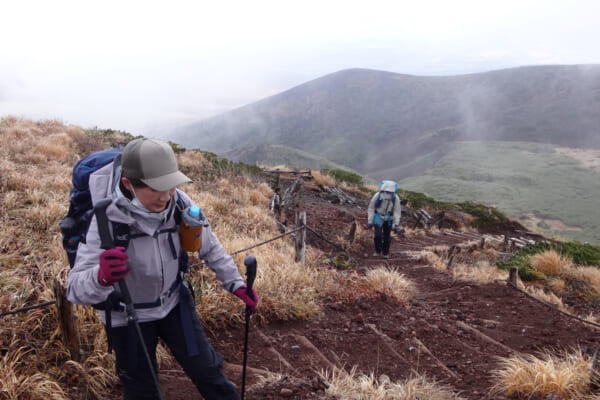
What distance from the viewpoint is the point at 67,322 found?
3.01 metres

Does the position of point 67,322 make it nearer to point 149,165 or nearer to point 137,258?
point 137,258

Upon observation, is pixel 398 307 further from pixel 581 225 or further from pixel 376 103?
pixel 376 103

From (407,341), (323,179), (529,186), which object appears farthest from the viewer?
(529,186)

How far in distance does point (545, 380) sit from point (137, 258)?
10.6ft

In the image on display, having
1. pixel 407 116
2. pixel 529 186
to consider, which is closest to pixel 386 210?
pixel 529 186

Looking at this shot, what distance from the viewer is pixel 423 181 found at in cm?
4512

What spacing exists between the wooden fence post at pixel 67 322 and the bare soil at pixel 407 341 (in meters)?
0.73

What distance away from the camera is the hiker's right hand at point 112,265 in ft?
5.78

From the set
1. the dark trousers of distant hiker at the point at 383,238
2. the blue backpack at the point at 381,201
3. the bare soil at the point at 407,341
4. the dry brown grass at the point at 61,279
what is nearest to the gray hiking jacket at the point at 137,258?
the dry brown grass at the point at 61,279

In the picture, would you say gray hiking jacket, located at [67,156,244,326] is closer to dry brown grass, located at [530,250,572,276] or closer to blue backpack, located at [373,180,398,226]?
blue backpack, located at [373,180,398,226]

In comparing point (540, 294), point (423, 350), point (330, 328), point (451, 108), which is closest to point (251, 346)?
point (330, 328)

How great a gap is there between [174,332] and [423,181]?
149ft

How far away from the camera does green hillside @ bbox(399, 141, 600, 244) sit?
2911 centimetres

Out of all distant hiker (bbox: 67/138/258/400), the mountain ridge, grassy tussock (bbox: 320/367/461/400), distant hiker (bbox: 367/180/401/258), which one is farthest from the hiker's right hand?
the mountain ridge
